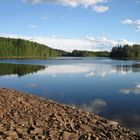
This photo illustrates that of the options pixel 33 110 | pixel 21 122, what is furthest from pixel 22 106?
pixel 21 122

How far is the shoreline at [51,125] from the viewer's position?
1552 centimetres

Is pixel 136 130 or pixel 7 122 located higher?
pixel 7 122

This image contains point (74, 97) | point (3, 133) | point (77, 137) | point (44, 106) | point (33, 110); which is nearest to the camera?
point (3, 133)

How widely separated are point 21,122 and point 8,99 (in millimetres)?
6461

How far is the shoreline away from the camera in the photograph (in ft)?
50.9

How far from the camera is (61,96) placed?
35156 millimetres

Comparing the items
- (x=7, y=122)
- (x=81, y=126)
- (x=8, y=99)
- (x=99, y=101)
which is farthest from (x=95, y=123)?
(x=99, y=101)

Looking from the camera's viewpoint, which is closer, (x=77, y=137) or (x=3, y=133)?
(x=3, y=133)

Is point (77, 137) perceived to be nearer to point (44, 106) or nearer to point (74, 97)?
point (44, 106)

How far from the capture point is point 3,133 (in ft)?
48.8

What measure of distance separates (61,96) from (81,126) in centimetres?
1727

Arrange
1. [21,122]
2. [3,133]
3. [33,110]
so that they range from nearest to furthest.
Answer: [3,133] < [21,122] < [33,110]

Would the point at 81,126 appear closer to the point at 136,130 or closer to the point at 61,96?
the point at 136,130

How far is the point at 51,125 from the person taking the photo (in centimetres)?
1741
